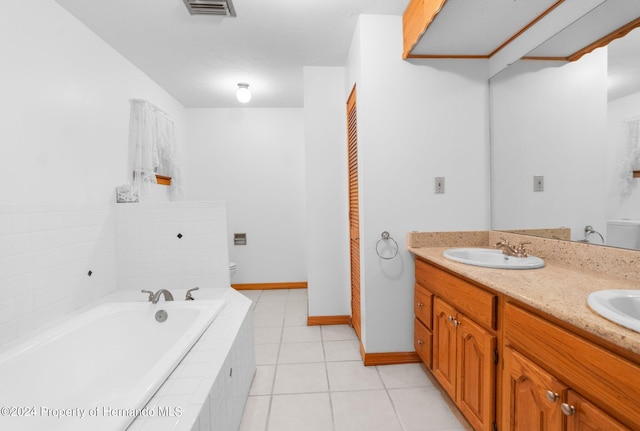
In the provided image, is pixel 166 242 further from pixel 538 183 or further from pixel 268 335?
pixel 538 183

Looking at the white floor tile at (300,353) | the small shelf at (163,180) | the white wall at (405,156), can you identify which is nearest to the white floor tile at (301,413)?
the white floor tile at (300,353)

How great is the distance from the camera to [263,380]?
1.88 m

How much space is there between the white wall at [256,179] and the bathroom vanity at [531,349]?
95.7 inches

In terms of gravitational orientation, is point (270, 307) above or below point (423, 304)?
below

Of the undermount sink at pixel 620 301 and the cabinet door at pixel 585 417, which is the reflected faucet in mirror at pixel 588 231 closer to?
the undermount sink at pixel 620 301

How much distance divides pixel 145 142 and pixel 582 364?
304cm

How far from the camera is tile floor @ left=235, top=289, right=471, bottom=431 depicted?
1.50 metres

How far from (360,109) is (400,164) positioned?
469 millimetres

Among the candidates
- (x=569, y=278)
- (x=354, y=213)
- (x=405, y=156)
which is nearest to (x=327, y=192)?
(x=354, y=213)

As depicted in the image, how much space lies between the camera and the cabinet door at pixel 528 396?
34.3 inches

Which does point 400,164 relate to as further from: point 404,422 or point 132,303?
point 132,303

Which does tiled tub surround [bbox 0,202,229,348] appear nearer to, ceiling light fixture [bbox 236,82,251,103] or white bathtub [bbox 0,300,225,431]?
white bathtub [bbox 0,300,225,431]

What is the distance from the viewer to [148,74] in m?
2.79

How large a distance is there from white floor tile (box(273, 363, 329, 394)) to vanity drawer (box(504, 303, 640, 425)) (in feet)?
4.00
